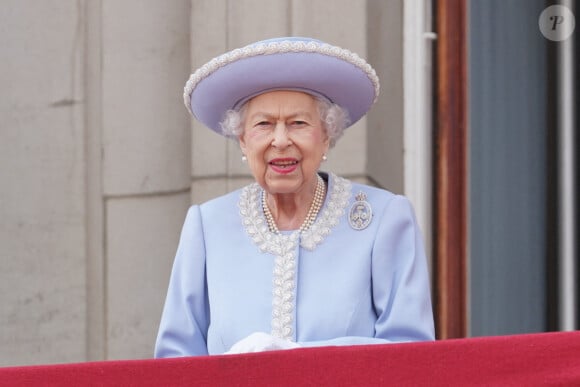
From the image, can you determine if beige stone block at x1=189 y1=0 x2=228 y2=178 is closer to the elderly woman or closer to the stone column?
the stone column

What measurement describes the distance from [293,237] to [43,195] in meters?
2.16

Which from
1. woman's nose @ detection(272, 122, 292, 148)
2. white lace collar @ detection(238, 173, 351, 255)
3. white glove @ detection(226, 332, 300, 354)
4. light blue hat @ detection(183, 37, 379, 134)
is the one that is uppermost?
light blue hat @ detection(183, 37, 379, 134)

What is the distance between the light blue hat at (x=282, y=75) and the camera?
452 cm

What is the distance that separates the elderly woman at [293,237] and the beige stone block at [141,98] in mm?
1795

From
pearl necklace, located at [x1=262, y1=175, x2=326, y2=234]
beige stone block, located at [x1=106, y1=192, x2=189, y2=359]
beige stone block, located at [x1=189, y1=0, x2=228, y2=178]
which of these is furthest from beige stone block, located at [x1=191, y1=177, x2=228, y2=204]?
pearl necklace, located at [x1=262, y1=175, x2=326, y2=234]

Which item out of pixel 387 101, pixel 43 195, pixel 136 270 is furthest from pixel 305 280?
pixel 43 195

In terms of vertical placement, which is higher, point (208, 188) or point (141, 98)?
point (141, 98)

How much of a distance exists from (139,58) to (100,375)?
2771mm

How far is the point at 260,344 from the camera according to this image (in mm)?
4102

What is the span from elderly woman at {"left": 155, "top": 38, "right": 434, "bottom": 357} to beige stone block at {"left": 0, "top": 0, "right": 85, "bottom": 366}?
6.19ft

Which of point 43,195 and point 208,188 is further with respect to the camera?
point 43,195

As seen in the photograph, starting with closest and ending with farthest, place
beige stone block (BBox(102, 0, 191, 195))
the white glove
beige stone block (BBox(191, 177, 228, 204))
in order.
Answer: the white glove < beige stone block (BBox(191, 177, 228, 204)) < beige stone block (BBox(102, 0, 191, 195))

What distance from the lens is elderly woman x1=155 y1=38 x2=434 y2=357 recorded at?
14.8 feet

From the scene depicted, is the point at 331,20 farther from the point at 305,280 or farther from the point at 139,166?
the point at 305,280
